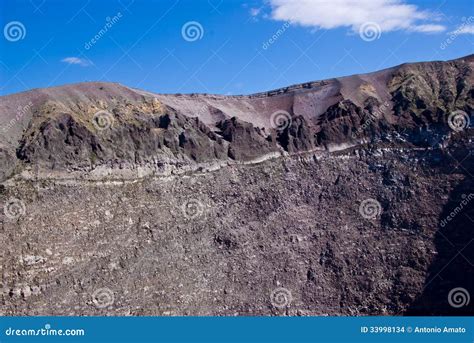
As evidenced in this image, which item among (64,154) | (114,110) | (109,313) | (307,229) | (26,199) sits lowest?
(109,313)

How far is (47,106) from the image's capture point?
42.2 m

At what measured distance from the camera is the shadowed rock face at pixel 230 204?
3622cm

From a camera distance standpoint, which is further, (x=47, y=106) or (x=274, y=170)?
(x=274, y=170)

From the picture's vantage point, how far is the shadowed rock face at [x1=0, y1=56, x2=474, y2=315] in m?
36.2

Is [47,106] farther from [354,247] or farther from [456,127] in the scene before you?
[456,127]

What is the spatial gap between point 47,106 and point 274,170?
56.4 feet

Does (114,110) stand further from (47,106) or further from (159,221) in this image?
(159,221)

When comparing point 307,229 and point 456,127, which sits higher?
point 456,127

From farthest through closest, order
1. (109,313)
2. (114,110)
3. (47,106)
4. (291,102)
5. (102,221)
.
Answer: (291,102) < (114,110) < (47,106) < (102,221) < (109,313)

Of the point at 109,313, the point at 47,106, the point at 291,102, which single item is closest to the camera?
the point at 109,313

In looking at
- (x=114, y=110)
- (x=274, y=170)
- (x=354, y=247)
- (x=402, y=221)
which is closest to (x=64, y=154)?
(x=114, y=110)

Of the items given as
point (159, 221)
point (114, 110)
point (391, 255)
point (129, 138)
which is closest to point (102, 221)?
point (159, 221)

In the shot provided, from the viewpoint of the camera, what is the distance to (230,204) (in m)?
44.3

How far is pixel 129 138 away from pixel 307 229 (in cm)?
→ 1416
